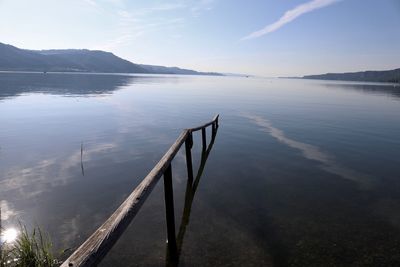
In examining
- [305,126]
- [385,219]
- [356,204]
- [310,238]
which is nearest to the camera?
[310,238]

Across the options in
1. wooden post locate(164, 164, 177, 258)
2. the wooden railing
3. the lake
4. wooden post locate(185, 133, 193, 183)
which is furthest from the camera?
wooden post locate(185, 133, 193, 183)

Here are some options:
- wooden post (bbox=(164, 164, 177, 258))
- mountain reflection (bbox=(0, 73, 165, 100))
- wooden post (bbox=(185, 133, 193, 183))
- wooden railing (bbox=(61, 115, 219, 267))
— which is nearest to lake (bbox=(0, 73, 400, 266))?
wooden post (bbox=(164, 164, 177, 258))

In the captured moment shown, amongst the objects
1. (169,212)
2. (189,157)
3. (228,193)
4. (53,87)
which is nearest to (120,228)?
(169,212)

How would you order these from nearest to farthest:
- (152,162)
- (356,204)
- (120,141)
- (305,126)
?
(356,204) → (152,162) → (120,141) → (305,126)

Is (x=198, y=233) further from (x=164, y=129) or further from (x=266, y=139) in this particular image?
(x=164, y=129)

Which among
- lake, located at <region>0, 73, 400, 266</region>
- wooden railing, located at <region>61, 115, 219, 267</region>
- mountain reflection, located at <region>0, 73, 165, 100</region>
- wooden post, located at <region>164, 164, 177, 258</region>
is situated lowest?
lake, located at <region>0, 73, 400, 266</region>

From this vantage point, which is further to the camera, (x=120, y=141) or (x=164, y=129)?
(x=164, y=129)

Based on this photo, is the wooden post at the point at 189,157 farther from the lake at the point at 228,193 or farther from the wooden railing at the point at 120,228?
the wooden railing at the point at 120,228

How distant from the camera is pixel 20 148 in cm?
1936

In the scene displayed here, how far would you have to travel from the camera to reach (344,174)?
1611 cm

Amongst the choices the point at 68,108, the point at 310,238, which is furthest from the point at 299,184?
the point at 68,108

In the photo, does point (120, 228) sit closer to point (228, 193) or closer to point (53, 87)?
point (228, 193)

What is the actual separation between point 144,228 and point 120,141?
13712mm

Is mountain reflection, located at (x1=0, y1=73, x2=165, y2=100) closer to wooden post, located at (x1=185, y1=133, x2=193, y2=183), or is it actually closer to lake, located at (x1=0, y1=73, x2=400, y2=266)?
lake, located at (x1=0, y1=73, x2=400, y2=266)
